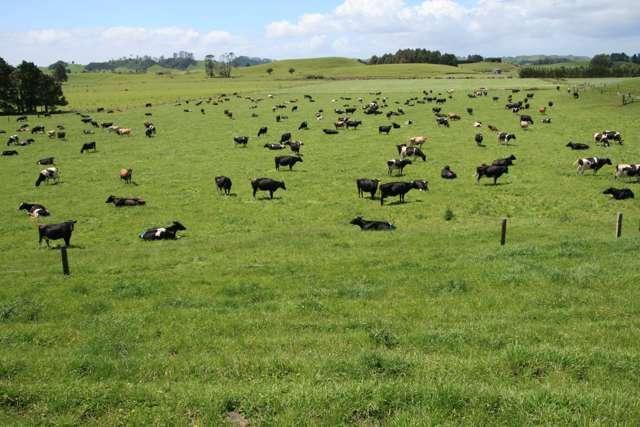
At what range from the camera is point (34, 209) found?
2473 cm

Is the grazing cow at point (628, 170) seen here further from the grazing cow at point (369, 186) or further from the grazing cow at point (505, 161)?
the grazing cow at point (369, 186)

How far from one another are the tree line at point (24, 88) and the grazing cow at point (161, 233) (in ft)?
240

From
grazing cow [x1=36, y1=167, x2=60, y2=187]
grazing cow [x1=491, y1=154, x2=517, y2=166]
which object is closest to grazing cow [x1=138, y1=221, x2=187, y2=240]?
grazing cow [x1=36, y1=167, x2=60, y2=187]

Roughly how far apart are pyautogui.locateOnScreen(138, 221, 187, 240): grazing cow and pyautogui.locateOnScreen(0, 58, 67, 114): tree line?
73192mm

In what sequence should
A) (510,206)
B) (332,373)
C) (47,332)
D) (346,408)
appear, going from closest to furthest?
(346,408) → (332,373) → (47,332) → (510,206)

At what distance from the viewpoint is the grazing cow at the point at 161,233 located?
2109 centimetres

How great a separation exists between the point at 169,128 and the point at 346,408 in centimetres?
5542

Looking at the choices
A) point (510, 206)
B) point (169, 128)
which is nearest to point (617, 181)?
point (510, 206)

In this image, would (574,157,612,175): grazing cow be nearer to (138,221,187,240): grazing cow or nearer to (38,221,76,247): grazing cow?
(138,221,187,240): grazing cow

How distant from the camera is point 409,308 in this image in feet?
39.5

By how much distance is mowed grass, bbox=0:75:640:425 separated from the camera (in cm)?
742

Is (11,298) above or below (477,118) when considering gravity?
below

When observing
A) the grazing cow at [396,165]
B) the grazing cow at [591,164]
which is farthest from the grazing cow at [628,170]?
the grazing cow at [396,165]

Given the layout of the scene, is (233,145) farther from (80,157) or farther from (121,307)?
(121,307)
